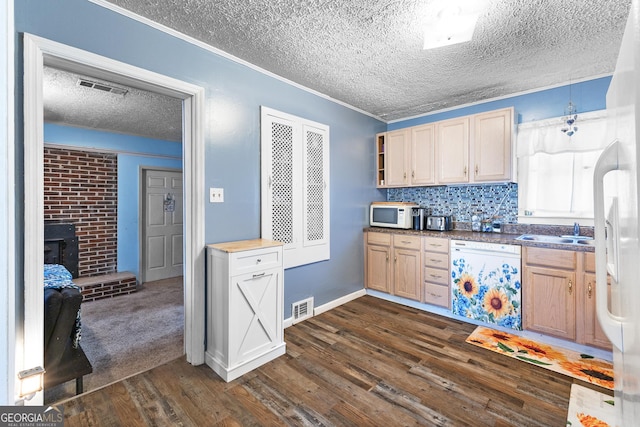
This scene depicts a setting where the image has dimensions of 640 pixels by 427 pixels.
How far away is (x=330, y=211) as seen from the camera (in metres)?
3.37

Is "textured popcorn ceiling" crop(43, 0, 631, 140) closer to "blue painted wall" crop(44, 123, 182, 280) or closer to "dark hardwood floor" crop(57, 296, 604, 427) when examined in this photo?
"dark hardwood floor" crop(57, 296, 604, 427)

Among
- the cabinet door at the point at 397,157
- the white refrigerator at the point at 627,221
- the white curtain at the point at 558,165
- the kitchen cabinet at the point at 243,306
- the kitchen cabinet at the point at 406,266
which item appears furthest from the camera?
the cabinet door at the point at 397,157

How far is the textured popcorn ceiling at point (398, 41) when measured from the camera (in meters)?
1.79

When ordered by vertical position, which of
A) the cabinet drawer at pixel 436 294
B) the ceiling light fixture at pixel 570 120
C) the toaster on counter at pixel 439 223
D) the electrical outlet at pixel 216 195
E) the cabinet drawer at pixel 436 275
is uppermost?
the ceiling light fixture at pixel 570 120

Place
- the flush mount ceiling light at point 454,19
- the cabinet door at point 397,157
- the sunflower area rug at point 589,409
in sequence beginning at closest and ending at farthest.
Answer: the sunflower area rug at point 589,409, the flush mount ceiling light at point 454,19, the cabinet door at point 397,157

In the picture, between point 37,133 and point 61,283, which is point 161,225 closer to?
point 61,283

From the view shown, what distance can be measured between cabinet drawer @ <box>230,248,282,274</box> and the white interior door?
3.17m

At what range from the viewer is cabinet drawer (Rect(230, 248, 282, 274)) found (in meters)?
2.04

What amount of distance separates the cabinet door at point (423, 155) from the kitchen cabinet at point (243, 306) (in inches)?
84.2

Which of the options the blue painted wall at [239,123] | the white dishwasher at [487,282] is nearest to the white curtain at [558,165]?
the white dishwasher at [487,282]

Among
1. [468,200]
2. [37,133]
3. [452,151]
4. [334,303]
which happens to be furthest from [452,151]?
[37,133]

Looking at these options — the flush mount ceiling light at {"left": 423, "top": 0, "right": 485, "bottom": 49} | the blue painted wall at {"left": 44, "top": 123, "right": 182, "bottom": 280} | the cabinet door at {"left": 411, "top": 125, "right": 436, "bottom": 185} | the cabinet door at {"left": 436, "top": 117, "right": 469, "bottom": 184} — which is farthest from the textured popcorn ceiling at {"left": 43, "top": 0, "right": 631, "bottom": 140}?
the blue painted wall at {"left": 44, "top": 123, "right": 182, "bottom": 280}

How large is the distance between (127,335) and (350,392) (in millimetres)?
2248

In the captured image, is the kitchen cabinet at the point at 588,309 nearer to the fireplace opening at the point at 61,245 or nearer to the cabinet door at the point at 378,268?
the cabinet door at the point at 378,268
